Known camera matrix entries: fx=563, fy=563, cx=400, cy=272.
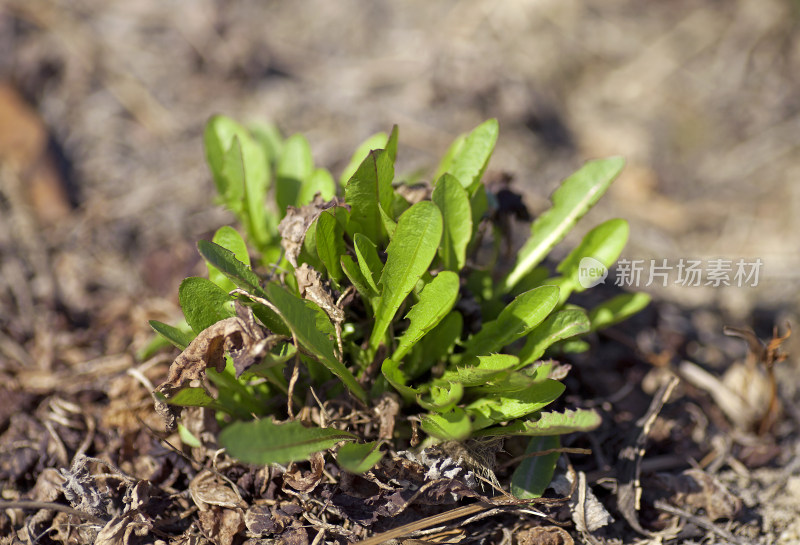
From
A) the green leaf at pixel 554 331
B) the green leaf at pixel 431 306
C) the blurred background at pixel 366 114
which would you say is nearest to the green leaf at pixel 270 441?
the green leaf at pixel 431 306

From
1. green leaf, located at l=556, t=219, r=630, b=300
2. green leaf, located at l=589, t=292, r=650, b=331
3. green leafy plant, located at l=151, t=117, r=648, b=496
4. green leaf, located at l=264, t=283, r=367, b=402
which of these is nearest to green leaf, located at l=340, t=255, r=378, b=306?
green leafy plant, located at l=151, t=117, r=648, b=496

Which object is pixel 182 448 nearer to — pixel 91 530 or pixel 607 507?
pixel 91 530

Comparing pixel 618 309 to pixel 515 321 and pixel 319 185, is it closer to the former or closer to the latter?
pixel 515 321

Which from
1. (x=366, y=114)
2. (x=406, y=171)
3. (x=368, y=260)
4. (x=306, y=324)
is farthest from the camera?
(x=366, y=114)

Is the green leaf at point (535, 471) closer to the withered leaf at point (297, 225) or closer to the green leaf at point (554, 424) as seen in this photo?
the green leaf at point (554, 424)

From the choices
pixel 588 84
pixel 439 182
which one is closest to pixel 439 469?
pixel 439 182

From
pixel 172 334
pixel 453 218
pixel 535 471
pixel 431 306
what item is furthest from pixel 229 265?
pixel 535 471
